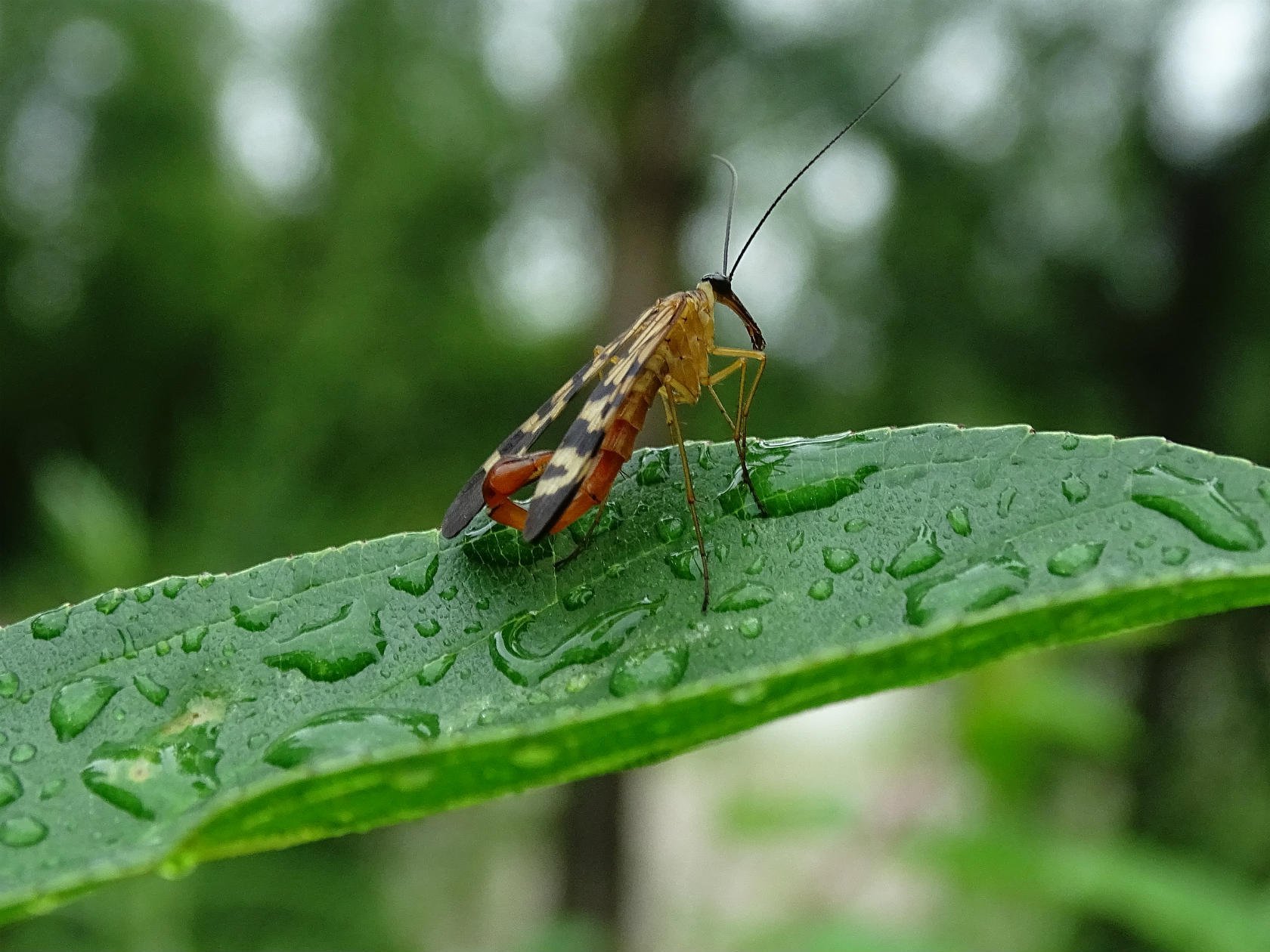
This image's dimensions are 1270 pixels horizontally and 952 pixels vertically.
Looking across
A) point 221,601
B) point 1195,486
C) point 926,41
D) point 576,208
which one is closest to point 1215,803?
point 926,41

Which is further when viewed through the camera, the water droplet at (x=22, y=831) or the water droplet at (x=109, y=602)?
the water droplet at (x=109, y=602)

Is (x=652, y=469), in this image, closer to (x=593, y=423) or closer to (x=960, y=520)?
(x=593, y=423)

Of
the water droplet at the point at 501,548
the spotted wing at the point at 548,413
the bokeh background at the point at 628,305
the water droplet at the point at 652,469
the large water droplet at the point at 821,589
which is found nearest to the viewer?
the large water droplet at the point at 821,589

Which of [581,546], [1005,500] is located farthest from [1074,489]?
[581,546]

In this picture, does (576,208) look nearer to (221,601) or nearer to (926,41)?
(926,41)

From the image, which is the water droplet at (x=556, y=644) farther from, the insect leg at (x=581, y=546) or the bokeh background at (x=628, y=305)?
the bokeh background at (x=628, y=305)

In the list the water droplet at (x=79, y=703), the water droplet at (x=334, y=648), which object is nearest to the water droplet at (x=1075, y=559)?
the water droplet at (x=334, y=648)
